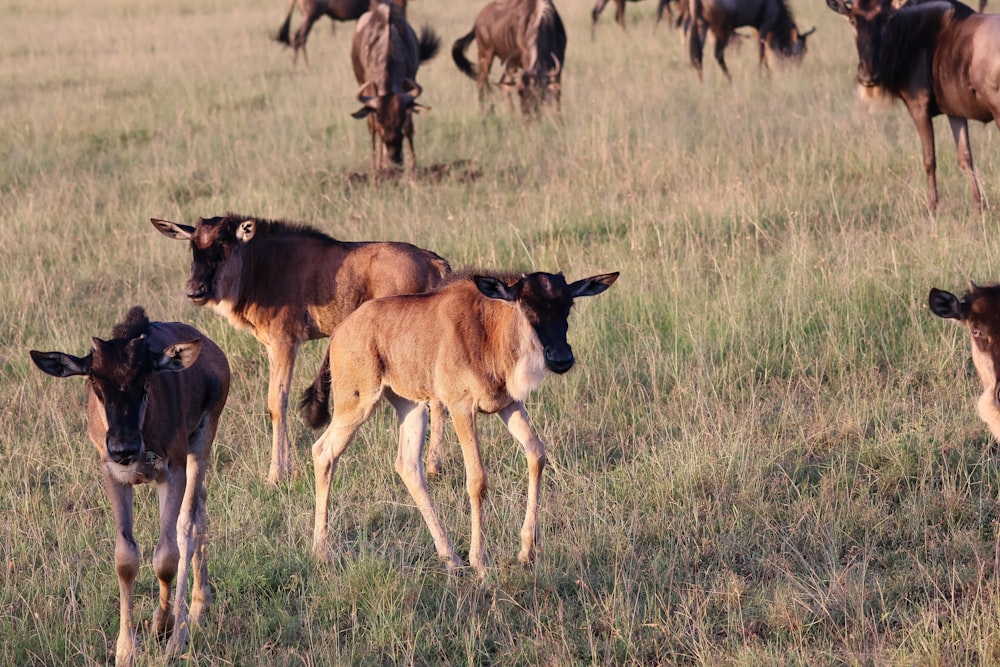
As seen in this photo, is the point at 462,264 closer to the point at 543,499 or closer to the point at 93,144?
the point at 543,499

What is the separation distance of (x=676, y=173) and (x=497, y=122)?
370cm

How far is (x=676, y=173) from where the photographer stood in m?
11.3

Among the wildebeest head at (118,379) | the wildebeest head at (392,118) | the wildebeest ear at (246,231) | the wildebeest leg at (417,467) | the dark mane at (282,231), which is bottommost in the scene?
the wildebeest leg at (417,467)

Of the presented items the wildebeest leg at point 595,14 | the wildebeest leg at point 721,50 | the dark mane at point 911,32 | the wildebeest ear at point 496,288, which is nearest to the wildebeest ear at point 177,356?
the wildebeest ear at point 496,288

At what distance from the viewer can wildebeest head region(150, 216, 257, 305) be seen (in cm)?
698

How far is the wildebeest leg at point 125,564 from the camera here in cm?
447

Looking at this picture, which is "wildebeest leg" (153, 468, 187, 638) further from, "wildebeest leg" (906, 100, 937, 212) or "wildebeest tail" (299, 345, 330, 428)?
"wildebeest leg" (906, 100, 937, 212)

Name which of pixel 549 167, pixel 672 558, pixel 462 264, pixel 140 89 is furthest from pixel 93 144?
pixel 672 558

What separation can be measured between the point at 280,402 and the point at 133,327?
83.1 inches

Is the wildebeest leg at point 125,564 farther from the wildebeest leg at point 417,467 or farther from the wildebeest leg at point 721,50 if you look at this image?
the wildebeest leg at point 721,50

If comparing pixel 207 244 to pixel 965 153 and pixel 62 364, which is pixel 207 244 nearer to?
pixel 62 364

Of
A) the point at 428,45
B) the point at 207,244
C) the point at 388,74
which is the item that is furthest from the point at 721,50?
the point at 207,244

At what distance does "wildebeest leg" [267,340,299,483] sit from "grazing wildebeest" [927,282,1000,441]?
3462 millimetres

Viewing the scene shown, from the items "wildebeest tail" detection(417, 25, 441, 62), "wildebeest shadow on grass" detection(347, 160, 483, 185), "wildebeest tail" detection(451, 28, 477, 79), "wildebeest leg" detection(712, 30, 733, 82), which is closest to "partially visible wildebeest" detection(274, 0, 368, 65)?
"wildebeest tail" detection(451, 28, 477, 79)
